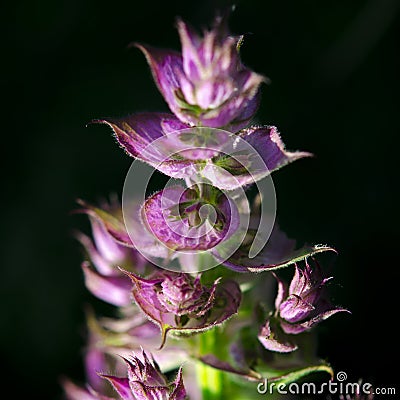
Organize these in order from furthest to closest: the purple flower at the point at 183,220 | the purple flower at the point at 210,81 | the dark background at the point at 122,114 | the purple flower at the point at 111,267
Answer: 1. the dark background at the point at 122,114
2. the purple flower at the point at 111,267
3. the purple flower at the point at 183,220
4. the purple flower at the point at 210,81

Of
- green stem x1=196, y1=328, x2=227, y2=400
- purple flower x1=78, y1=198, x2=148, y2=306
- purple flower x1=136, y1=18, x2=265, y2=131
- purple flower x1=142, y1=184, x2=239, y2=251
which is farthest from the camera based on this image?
purple flower x1=78, y1=198, x2=148, y2=306

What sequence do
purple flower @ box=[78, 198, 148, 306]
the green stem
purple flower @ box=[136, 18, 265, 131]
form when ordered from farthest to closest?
purple flower @ box=[78, 198, 148, 306]
the green stem
purple flower @ box=[136, 18, 265, 131]

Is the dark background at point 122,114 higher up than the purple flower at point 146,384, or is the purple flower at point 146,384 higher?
the dark background at point 122,114

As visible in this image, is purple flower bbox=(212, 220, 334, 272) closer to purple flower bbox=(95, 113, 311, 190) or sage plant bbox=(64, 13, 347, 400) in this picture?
sage plant bbox=(64, 13, 347, 400)

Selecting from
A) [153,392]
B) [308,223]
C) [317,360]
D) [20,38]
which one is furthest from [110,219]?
[20,38]

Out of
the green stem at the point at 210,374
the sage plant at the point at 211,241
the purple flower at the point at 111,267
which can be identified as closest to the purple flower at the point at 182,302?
the sage plant at the point at 211,241

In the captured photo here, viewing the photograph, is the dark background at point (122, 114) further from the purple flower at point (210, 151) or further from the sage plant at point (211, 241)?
the purple flower at point (210, 151)

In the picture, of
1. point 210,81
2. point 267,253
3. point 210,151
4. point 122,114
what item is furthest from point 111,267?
point 122,114


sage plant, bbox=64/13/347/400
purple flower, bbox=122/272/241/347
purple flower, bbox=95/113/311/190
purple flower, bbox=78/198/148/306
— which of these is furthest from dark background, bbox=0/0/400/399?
purple flower, bbox=95/113/311/190

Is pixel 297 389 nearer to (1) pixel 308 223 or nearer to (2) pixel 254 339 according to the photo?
(2) pixel 254 339
